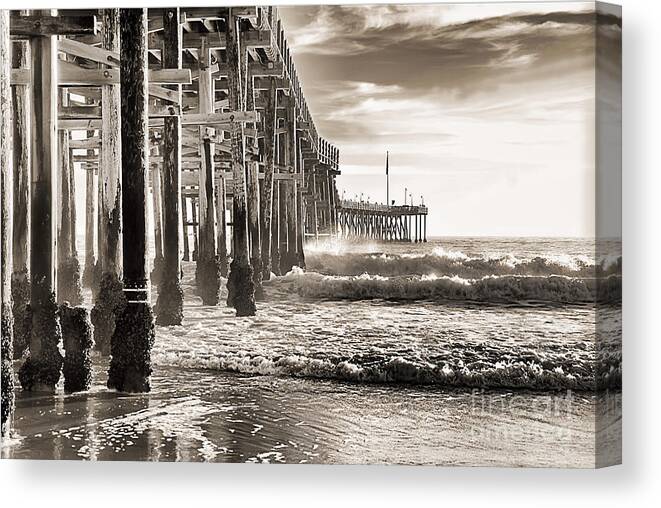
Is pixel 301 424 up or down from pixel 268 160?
down

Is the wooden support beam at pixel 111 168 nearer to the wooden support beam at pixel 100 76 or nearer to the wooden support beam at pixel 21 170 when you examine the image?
the wooden support beam at pixel 100 76

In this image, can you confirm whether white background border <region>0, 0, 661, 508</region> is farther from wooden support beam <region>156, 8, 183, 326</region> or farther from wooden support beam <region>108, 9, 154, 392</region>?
wooden support beam <region>108, 9, 154, 392</region>

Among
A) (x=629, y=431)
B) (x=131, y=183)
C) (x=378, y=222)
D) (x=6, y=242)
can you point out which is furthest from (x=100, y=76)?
(x=629, y=431)

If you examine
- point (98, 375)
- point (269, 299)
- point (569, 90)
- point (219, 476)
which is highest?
point (569, 90)

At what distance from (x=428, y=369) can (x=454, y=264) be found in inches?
23.9

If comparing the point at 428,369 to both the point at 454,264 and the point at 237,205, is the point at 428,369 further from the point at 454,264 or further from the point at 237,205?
the point at 237,205

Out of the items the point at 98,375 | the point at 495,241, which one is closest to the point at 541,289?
the point at 495,241

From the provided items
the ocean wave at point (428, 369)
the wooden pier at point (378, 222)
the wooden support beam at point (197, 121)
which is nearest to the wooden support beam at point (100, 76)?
the wooden support beam at point (197, 121)

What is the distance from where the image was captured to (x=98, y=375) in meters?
5.72

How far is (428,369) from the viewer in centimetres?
554

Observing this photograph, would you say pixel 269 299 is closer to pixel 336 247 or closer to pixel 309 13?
pixel 336 247

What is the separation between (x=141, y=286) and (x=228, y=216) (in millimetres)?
767

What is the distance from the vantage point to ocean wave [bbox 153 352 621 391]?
212 inches

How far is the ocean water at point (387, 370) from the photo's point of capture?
17.7 ft
